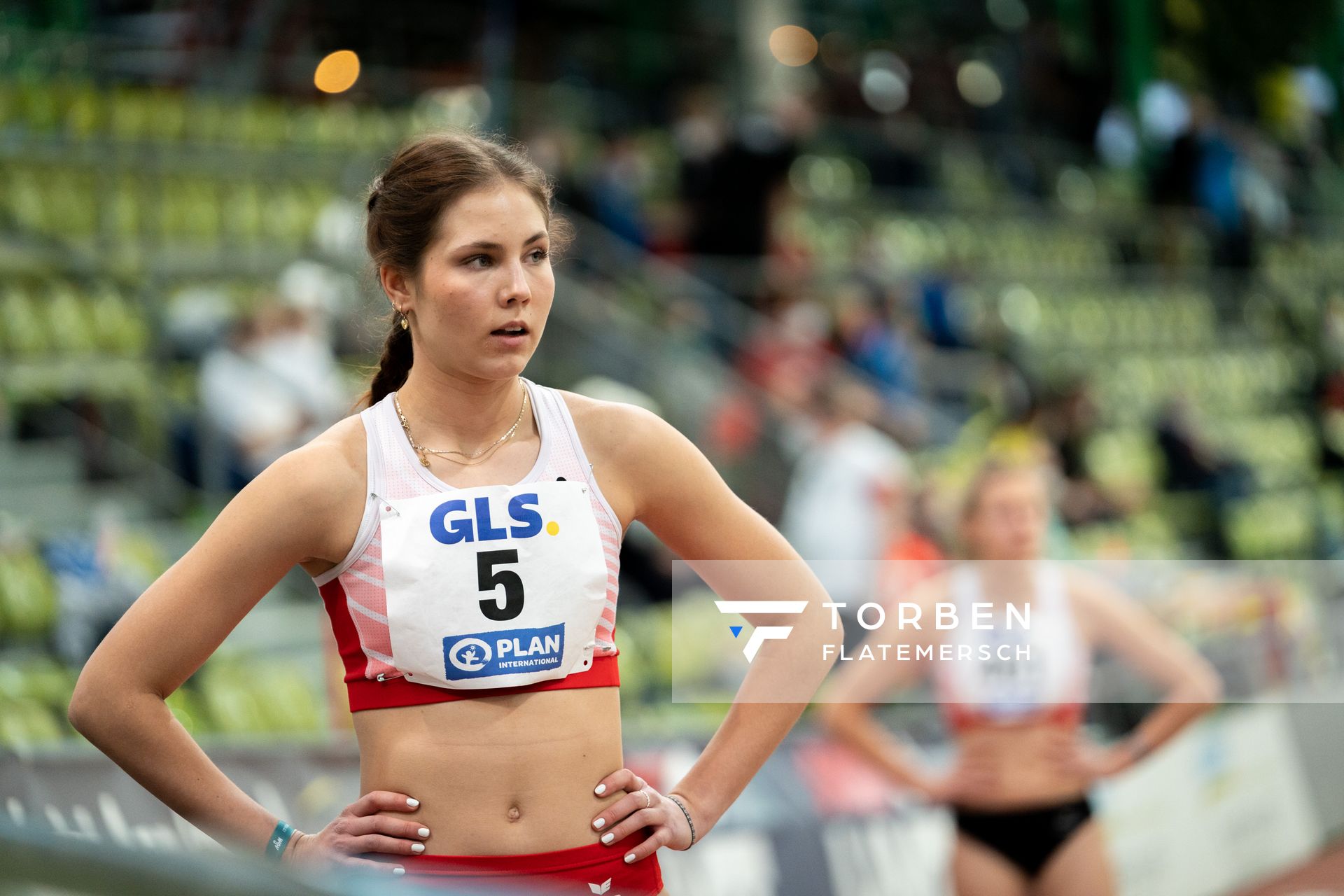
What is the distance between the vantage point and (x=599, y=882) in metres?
2.17

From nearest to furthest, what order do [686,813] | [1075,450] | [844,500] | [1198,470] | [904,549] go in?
[686,813] < [904,549] < [844,500] < [1075,450] < [1198,470]

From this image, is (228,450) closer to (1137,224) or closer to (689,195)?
(689,195)

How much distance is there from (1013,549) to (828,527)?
3.16 metres

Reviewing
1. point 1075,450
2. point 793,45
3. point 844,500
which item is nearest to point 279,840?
point 844,500

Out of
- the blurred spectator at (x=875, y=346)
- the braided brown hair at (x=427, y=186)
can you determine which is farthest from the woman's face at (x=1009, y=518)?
the blurred spectator at (x=875, y=346)

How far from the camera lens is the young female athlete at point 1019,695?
4145 millimetres

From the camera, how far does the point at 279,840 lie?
2193mm

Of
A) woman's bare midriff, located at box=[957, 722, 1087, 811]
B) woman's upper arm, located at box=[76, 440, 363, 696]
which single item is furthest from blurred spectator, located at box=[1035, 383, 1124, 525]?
woman's upper arm, located at box=[76, 440, 363, 696]

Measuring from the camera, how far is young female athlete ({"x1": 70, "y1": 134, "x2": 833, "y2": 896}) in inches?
82.6

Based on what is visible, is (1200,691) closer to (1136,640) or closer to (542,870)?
(1136,640)

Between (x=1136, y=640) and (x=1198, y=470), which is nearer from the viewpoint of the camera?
(x=1136, y=640)

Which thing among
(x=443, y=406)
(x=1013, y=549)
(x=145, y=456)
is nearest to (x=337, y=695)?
(x=145, y=456)

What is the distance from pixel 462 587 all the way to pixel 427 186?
A: 0.58 m

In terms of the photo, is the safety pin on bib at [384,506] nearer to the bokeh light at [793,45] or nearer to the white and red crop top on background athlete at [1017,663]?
the white and red crop top on background athlete at [1017,663]
